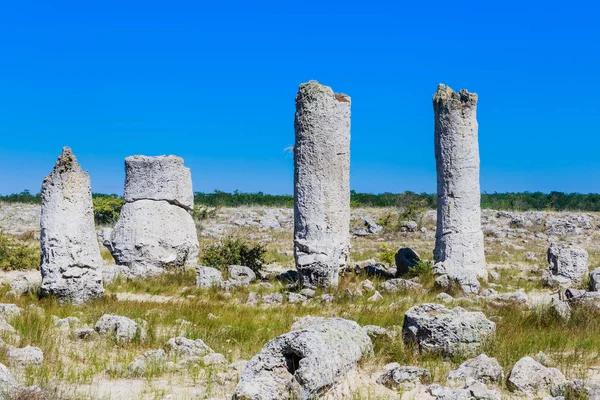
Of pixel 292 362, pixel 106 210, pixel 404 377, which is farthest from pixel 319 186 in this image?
pixel 106 210

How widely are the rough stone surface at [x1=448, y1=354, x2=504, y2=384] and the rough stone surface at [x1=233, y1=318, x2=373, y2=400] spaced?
107 cm

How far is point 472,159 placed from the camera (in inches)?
612

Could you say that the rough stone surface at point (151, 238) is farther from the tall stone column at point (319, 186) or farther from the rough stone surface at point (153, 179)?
the tall stone column at point (319, 186)

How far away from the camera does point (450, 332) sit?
7.81 m

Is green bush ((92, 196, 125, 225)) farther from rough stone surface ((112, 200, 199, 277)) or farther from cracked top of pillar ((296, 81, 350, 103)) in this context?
→ cracked top of pillar ((296, 81, 350, 103))

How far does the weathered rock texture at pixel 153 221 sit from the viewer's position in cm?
1519

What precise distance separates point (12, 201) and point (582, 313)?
48.4m

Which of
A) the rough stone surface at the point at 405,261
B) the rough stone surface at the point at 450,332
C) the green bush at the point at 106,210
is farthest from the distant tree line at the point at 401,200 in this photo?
the rough stone surface at the point at 450,332

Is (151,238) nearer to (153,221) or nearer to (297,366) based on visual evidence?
(153,221)

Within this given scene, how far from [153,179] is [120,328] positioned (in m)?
7.37

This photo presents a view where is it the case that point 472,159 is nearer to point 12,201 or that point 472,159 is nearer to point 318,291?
point 318,291

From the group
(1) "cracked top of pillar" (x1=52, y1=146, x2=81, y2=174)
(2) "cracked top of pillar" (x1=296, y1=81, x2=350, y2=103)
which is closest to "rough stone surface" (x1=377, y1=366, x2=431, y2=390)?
(1) "cracked top of pillar" (x1=52, y1=146, x2=81, y2=174)

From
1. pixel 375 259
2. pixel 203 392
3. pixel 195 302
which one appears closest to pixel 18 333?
pixel 203 392

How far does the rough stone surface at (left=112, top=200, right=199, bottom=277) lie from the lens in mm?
15164
